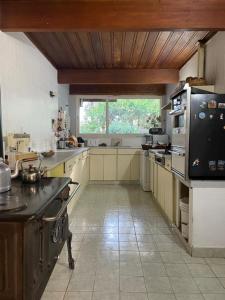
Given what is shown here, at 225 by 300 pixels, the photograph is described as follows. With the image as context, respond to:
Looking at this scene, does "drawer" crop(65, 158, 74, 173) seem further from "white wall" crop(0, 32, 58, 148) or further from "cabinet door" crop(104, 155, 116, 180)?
"cabinet door" crop(104, 155, 116, 180)

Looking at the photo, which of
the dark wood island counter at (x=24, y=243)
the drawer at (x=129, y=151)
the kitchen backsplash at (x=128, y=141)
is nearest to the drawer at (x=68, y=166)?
the dark wood island counter at (x=24, y=243)

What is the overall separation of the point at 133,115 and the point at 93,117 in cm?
105

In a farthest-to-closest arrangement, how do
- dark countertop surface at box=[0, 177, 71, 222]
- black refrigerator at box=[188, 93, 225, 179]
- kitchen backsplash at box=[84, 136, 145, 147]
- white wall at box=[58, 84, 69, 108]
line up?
1. kitchen backsplash at box=[84, 136, 145, 147]
2. white wall at box=[58, 84, 69, 108]
3. black refrigerator at box=[188, 93, 225, 179]
4. dark countertop surface at box=[0, 177, 71, 222]

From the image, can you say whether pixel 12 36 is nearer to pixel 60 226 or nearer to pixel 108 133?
pixel 60 226

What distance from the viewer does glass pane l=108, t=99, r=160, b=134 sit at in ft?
23.0

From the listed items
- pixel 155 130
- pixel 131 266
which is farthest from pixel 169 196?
pixel 155 130

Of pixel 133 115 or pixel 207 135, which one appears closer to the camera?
pixel 207 135

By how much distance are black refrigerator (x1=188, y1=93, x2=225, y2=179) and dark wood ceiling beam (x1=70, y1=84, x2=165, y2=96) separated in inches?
171

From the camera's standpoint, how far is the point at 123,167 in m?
6.39

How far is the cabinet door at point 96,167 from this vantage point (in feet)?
21.0

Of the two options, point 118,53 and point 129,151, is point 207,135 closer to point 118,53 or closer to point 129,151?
point 118,53

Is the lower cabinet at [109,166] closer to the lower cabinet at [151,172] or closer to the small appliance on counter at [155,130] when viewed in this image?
the small appliance on counter at [155,130]

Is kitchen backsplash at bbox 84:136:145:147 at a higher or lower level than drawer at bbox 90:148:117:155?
higher

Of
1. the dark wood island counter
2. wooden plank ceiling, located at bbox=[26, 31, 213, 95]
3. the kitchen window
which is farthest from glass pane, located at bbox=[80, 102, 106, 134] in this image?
the dark wood island counter
